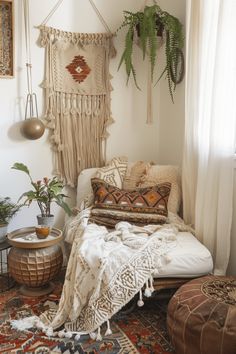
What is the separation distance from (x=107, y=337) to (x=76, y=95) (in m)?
1.79

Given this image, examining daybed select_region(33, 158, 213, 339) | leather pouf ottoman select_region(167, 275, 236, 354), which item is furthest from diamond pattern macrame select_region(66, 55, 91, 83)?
leather pouf ottoman select_region(167, 275, 236, 354)

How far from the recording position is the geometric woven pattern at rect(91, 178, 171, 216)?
236 centimetres

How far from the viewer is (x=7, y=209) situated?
8.23 ft

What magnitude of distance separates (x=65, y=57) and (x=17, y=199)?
1184 mm

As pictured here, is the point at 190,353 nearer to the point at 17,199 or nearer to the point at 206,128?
the point at 206,128

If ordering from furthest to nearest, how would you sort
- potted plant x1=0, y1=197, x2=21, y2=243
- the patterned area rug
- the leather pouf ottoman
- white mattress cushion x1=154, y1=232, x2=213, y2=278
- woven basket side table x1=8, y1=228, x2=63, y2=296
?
1. potted plant x1=0, y1=197, x2=21, y2=243
2. woven basket side table x1=8, y1=228, x2=63, y2=296
3. white mattress cushion x1=154, y1=232, x2=213, y2=278
4. the patterned area rug
5. the leather pouf ottoman

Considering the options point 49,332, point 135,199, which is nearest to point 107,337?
point 49,332

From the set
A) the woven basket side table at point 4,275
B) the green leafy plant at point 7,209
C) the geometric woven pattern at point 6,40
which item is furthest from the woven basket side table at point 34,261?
the geometric woven pattern at point 6,40

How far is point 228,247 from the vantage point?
6.82 ft

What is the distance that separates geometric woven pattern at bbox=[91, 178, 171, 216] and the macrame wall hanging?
457 mm

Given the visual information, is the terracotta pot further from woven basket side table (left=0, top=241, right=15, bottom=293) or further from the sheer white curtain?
the sheer white curtain

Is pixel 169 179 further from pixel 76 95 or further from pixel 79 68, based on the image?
pixel 79 68

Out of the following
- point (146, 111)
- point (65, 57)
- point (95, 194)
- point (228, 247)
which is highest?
point (65, 57)

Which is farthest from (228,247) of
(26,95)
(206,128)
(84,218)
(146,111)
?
(26,95)
